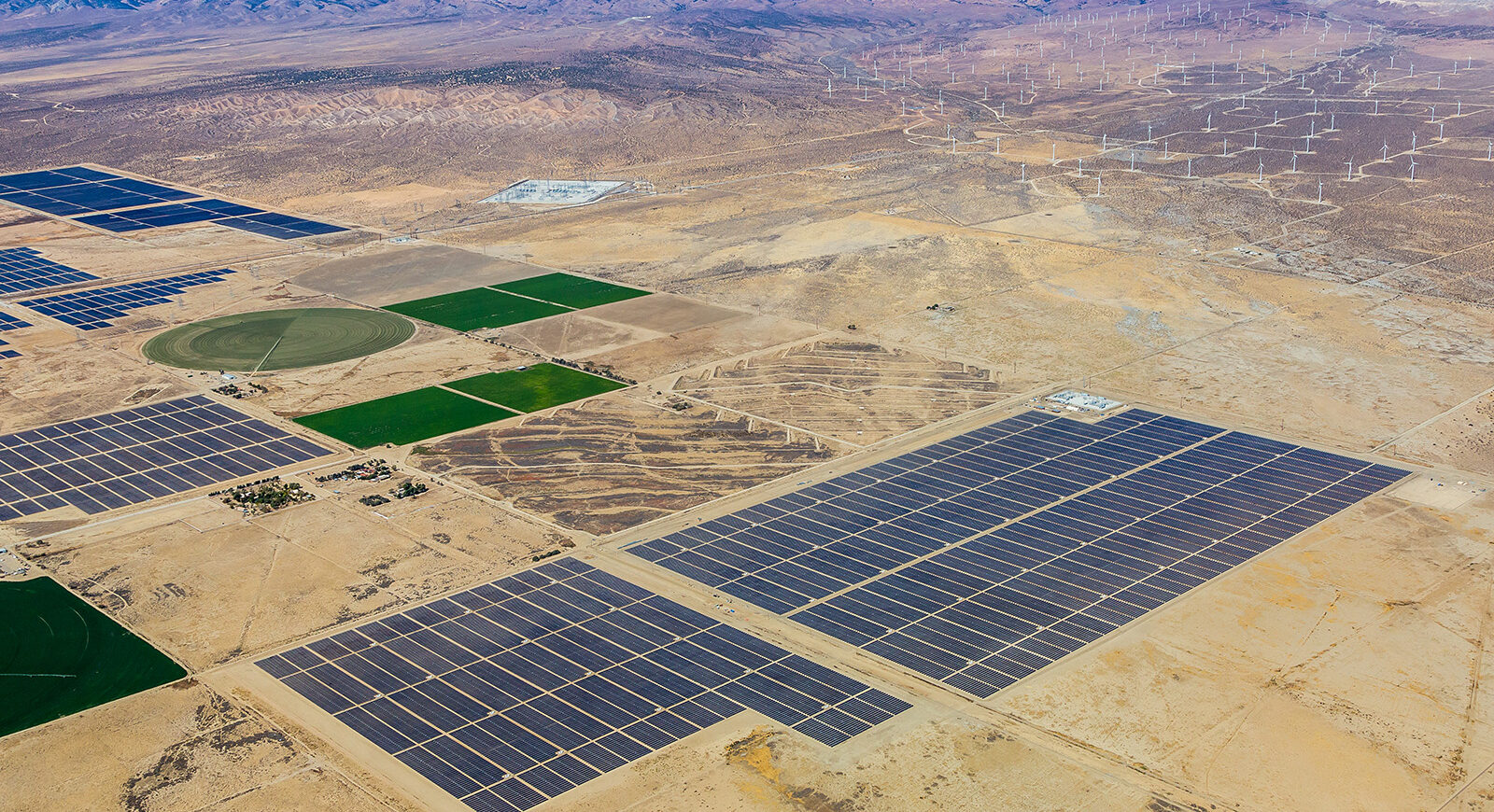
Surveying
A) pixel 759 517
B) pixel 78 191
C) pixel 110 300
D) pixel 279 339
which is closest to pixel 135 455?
pixel 279 339

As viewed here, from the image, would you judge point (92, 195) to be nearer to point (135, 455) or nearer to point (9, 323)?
point (9, 323)

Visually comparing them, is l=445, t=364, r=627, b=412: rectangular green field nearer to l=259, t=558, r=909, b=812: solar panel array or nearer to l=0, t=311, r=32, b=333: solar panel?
l=259, t=558, r=909, b=812: solar panel array

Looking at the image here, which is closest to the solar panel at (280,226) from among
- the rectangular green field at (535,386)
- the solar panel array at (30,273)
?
the solar panel array at (30,273)

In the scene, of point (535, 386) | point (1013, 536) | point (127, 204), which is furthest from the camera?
point (127, 204)

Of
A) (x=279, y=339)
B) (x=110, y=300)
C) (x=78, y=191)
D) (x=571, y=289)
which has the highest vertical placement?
(x=78, y=191)

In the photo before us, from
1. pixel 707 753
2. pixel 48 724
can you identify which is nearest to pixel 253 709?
pixel 48 724

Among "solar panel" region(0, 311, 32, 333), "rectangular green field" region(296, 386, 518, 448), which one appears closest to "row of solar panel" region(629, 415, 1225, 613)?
"rectangular green field" region(296, 386, 518, 448)
